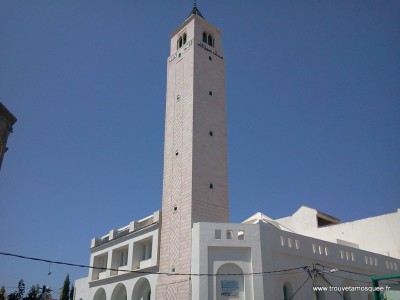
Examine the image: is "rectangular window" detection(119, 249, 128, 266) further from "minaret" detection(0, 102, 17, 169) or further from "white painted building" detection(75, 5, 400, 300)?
"minaret" detection(0, 102, 17, 169)

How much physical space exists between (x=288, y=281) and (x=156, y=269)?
320 inches

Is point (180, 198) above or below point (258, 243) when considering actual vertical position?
above

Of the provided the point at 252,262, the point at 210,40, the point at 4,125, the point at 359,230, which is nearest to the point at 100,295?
the point at 252,262

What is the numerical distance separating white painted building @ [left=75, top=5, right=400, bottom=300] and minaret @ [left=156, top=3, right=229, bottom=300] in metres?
0.07

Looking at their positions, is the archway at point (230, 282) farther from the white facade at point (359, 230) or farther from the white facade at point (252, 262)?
the white facade at point (359, 230)

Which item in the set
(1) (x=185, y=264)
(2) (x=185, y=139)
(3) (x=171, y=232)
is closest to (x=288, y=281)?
(1) (x=185, y=264)

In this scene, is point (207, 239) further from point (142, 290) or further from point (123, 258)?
point (123, 258)

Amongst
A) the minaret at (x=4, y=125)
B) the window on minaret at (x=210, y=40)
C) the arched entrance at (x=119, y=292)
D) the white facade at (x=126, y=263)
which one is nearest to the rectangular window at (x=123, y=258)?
the white facade at (x=126, y=263)

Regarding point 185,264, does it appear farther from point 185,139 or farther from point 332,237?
point 332,237

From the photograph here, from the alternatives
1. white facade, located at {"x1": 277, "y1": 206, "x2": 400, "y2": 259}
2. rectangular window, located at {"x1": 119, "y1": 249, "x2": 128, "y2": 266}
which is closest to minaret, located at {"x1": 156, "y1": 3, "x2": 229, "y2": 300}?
rectangular window, located at {"x1": 119, "y1": 249, "x2": 128, "y2": 266}

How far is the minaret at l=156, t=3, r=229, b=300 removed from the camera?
2366 centimetres

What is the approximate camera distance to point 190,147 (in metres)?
26.2

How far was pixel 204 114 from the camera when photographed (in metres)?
28.2

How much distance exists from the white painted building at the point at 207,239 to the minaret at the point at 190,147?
74mm
